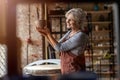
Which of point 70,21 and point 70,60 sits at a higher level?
point 70,21

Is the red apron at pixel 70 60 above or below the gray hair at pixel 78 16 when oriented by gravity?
below

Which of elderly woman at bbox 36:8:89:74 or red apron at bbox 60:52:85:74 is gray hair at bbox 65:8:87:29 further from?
red apron at bbox 60:52:85:74

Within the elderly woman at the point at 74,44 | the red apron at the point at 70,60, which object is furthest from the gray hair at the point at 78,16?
the red apron at the point at 70,60

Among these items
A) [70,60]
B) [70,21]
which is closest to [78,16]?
[70,21]

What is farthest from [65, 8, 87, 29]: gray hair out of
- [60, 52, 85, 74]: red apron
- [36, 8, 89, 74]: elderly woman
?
[60, 52, 85, 74]: red apron

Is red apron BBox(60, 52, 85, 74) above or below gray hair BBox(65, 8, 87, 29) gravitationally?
below

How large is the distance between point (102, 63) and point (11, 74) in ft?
10.6

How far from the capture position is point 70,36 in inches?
34.8

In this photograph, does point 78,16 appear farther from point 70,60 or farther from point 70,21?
point 70,60

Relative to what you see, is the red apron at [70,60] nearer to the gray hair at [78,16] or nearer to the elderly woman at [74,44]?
the elderly woman at [74,44]

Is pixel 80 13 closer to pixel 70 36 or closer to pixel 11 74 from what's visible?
pixel 70 36

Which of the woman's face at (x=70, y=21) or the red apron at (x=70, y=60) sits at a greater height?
the woman's face at (x=70, y=21)

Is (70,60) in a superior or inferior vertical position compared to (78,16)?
inferior

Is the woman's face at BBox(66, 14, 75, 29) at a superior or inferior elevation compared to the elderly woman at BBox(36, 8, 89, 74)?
superior
